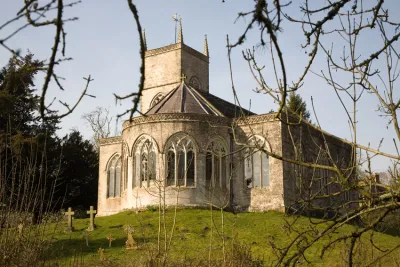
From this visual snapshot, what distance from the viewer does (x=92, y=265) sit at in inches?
512

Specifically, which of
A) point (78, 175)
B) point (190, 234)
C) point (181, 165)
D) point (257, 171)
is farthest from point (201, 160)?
point (78, 175)

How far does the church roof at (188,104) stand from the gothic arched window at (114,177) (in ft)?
13.5

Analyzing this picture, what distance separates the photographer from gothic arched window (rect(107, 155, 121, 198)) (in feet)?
96.5

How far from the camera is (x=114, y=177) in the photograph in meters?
29.7

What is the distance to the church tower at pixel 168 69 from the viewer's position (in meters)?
36.6

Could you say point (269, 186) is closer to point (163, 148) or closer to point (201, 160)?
point (201, 160)

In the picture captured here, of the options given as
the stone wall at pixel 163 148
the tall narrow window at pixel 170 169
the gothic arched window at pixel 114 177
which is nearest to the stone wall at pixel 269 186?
the stone wall at pixel 163 148

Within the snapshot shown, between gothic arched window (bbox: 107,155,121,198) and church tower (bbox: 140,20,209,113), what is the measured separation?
23.5 feet

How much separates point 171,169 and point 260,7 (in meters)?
22.6

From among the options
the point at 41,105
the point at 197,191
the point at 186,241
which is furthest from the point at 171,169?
the point at 41,105

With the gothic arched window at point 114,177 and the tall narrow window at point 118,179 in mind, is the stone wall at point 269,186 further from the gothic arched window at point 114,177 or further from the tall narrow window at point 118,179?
the gothic arched window at point 114,177

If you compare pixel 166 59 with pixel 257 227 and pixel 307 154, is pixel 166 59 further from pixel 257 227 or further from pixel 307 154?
pixel 257 227

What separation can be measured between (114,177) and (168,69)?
10225 millimetres

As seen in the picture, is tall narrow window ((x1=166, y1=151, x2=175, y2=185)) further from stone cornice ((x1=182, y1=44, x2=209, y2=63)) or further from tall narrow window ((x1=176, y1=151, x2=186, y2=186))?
stone cornice ((x1=182, y1=44, x2=209, y2=63))
